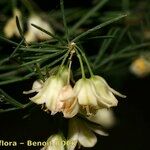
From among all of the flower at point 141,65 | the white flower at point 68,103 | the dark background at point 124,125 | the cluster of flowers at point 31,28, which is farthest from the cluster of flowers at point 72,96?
the dark background at point 124,125

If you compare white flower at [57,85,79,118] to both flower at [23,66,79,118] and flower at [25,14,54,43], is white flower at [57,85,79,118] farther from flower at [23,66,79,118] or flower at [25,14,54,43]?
flower at [25,14,54,43]

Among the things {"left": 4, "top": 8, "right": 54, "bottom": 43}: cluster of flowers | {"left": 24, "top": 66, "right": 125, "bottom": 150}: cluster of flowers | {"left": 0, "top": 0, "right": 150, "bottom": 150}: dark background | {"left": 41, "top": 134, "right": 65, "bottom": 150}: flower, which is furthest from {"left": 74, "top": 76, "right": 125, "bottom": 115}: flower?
{"left": 0, "top": 0, "right": 150, "bottom": 150}: dark background

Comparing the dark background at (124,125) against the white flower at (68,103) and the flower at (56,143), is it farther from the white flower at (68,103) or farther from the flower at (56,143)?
the white flower at (68,103)

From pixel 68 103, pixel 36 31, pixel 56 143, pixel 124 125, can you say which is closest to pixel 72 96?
pixel 68 103

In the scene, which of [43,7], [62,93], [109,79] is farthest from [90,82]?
[109,79]

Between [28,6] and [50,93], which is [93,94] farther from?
[28,6]

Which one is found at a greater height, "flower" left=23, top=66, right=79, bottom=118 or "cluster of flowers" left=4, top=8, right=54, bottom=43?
"cluster of flowers" left=4, top=8, right=54, bottom=43

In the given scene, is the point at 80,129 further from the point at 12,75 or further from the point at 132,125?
the point at 132,125
